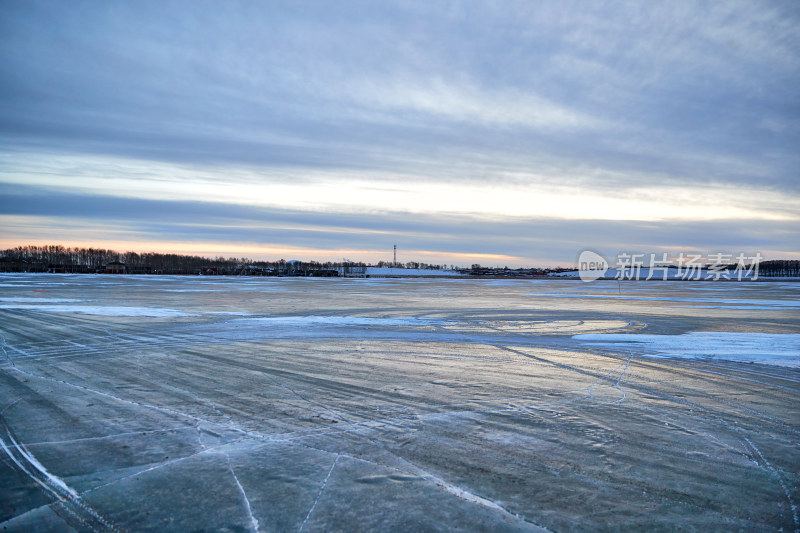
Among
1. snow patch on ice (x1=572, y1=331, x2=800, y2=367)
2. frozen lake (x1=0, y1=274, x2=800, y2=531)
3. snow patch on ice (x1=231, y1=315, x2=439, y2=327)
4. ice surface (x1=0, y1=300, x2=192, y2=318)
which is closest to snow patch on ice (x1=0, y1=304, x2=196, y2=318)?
ice surface (x1=0, y1=300, x2=192, y2=318)

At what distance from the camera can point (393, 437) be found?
4.83 metres

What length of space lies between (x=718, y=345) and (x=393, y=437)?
978 cm

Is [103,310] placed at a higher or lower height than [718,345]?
lower

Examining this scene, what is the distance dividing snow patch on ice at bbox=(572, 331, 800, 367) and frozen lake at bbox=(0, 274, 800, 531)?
0.43 ft

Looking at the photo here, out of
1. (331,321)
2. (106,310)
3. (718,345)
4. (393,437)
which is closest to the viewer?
(393,437)

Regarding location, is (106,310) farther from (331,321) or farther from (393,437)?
(393,437)

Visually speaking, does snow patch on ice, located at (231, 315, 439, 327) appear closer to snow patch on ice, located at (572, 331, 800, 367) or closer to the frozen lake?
the frozen lake

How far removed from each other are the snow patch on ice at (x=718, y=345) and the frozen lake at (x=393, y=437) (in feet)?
0.43

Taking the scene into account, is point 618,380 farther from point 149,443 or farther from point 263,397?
point 149,443

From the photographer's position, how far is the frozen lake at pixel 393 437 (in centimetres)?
343

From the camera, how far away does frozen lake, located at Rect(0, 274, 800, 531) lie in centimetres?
343

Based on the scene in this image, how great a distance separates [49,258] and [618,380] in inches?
8935

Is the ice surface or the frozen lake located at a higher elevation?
the frozen lake

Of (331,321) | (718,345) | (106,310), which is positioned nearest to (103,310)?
(106,310)
